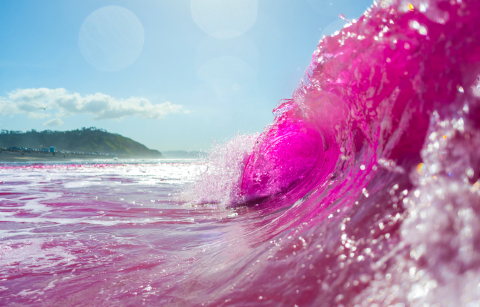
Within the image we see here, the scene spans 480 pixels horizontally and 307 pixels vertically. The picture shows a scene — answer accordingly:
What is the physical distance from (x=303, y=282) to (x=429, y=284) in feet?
1.70

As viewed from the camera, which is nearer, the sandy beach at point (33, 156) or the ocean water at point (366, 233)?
the ocean water at point (366, 233)

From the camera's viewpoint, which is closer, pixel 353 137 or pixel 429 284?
pixel 429 284

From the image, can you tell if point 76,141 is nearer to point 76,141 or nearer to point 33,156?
point 76,141

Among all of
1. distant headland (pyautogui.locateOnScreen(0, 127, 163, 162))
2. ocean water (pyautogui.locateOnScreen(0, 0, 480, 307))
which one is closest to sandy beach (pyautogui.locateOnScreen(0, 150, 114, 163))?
ocean water (pyautogui.locateOnScreen(0, 0, 480, 307))

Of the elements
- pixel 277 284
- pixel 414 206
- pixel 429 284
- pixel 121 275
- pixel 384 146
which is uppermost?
pixel 384 146

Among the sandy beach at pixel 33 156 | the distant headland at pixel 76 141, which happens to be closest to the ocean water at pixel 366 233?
the sandy beach at pixel 33 156

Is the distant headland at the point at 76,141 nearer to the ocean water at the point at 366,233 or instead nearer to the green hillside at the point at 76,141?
the green hillside at the point at 76,141

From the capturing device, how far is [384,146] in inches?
71.4

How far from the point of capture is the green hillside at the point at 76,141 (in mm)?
139000

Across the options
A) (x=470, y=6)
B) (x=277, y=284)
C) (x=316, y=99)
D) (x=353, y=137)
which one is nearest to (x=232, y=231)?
(x=353, y=137)

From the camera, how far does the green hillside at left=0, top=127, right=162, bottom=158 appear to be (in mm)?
139000

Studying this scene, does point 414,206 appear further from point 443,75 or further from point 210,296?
point 210,296

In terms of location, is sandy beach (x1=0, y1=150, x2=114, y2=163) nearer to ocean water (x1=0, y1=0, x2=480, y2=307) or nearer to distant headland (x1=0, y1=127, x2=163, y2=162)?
ocean water (x1=0, y1=0, x2=480, y2=307)

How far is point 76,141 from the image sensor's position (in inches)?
5758
